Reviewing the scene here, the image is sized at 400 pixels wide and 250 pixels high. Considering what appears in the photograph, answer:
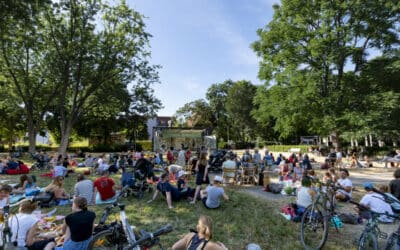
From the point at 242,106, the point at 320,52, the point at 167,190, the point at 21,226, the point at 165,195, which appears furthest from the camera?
the point at 242,106

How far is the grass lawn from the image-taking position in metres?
4.99

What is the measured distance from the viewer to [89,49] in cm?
2000

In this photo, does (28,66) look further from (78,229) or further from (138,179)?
(78,229)

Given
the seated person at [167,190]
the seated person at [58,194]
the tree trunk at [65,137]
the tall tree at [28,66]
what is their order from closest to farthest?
the seated person at [167,190] < the seated person at [58,194] < the tall tree at [28,66] < the tree trunk at [65,137]

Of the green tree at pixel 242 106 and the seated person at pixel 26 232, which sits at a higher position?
the green tree at pixel 242 106

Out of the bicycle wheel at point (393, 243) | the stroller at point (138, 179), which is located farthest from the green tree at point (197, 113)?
the bicycle wheel at point (393, 243)

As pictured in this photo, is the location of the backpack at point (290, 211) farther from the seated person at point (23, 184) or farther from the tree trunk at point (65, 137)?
the tree trunk at point (65, 137)

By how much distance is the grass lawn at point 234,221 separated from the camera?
197 inches

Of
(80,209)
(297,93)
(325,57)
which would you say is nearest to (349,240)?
(80,209)

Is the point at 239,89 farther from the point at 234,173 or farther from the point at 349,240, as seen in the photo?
the point at 349,240

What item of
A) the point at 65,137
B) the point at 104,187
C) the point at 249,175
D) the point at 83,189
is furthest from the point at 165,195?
the point at 65,137

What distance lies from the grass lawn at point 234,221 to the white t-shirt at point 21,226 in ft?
7.32

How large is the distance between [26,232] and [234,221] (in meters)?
4.22

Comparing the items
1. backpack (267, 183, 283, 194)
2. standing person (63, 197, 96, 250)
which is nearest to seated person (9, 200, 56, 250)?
standing person (63, 197, 96, 250)
